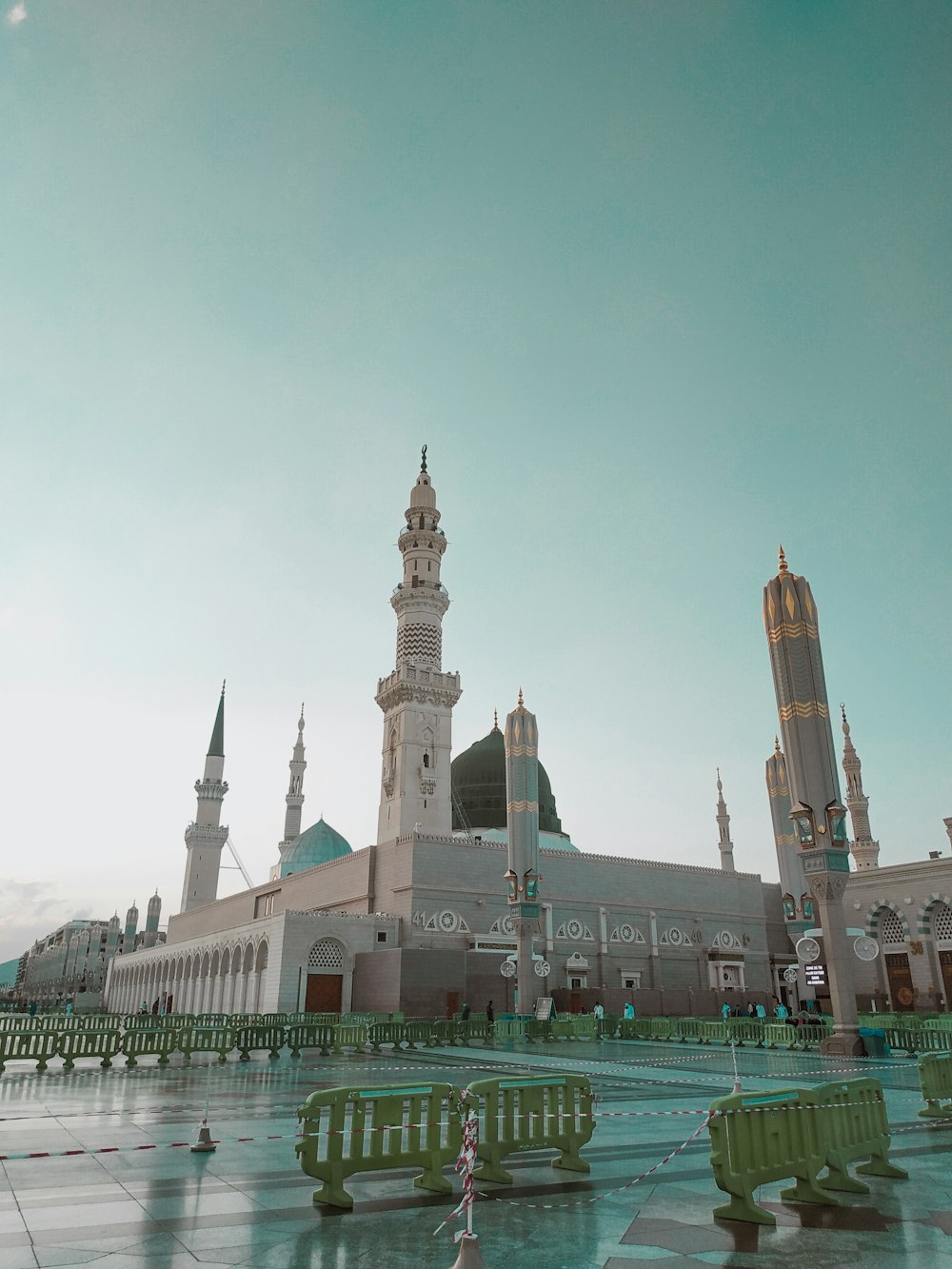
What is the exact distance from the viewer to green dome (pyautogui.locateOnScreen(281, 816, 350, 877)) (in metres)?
69.5

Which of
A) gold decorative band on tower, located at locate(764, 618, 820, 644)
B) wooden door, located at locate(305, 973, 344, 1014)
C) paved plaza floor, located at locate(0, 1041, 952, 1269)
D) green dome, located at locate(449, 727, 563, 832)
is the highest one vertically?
→ green dome, located at locate(449, 727, 563, 832)

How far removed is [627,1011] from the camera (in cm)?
3703

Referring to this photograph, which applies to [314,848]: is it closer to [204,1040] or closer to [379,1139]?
[204,1040]

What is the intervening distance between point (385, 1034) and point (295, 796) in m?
60.3

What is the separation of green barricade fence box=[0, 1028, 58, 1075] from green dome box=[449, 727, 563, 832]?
4298 cm

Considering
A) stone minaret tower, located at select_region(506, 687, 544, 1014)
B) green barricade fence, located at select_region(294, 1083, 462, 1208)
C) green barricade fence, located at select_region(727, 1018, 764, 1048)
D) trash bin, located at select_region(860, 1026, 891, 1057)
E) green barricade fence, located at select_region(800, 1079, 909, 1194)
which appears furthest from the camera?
stone minaret tower, located at select_region(506, 687, 544, 1014)

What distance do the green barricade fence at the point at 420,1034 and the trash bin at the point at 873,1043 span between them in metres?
12.0

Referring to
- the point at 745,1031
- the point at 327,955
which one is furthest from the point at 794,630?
the point at 327,955

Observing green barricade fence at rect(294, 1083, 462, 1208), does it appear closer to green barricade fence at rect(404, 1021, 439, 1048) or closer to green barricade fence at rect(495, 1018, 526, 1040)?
green barricade fence at rect(404, 1021, 439, 1048)

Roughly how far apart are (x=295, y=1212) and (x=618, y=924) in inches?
1792

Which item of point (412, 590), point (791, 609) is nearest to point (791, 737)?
point (791, 609)

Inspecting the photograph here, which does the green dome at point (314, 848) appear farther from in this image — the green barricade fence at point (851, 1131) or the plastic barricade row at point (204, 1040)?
the green barricade fence at point (851, 1131)

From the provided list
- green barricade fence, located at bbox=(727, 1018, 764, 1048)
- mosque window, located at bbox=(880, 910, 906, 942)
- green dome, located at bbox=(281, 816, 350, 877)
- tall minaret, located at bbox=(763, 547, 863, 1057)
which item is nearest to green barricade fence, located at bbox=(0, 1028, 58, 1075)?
tall minaret, located at bbox=(763, 547, 863, 1057)

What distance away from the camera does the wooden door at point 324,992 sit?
136 feet
